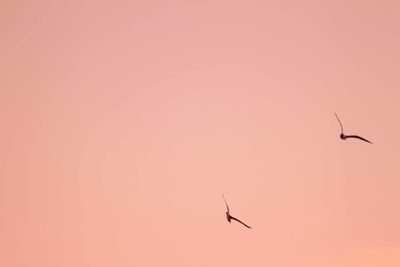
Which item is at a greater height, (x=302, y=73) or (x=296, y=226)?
(x=302, y=73)

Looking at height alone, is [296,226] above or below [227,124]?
below

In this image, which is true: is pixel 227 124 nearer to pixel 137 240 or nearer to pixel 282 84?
pixel 282 84

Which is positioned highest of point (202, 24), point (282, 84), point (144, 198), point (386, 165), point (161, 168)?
point (202, 24)

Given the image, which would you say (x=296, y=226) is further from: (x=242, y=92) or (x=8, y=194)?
(x=8, y=194)

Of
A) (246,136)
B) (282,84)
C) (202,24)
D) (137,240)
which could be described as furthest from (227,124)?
(137,240)

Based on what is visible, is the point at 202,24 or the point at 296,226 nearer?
the point at 296,226

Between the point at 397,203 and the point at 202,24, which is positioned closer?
the point at 397,203

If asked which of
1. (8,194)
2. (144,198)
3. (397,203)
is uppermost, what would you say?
(397,203)

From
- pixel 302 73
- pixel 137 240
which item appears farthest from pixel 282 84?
pixel 137 240

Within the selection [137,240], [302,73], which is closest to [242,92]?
[302,73]
